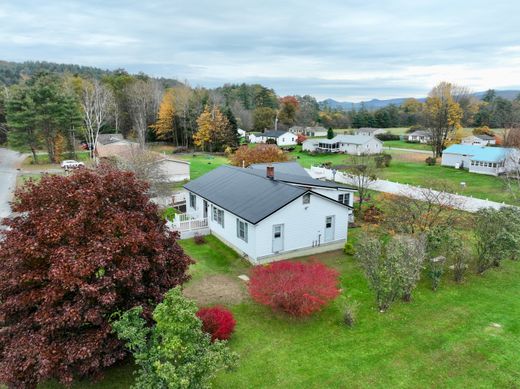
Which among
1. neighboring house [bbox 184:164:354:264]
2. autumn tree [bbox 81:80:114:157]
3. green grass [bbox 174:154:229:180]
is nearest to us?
neighboring house [bbox 184:164:354:264]

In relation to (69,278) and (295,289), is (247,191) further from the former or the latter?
(69,278)

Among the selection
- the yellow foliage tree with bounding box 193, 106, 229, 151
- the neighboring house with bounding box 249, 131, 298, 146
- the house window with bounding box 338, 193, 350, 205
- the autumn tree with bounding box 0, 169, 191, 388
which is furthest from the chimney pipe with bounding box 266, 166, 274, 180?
the neighboring house with bounding box 249, 131, 298, 146

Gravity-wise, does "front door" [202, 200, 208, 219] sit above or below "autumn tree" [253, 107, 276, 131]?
below

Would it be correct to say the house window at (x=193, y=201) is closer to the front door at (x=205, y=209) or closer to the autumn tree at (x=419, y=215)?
the front door at (x=205, y=209)

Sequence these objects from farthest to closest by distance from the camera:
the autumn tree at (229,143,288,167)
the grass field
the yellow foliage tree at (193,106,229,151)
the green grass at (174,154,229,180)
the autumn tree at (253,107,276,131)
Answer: the autumn tree at (253,107,276,131), the yellow foliage tree at (193,106,229,151), the green grass at (174,154,229,180), the autumn tree at (229,143,288,167), the grass field

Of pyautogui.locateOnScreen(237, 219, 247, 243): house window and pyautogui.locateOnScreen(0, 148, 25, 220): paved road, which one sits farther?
pyautogui.locateOnScreen(0, 148, 25, 220): paved road

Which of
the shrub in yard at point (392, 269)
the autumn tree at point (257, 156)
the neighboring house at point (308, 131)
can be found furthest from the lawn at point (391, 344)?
the neighboring house at point (308, 131)

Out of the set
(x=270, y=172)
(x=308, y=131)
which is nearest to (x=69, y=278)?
(x=270, y=172)

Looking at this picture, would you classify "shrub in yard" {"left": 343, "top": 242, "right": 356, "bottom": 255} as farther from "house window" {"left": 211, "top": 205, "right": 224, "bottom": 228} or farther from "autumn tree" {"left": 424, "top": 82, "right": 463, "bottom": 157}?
"autumn tree" {"left": 424, "top": 82, "right": 463, "bottom": 157}
